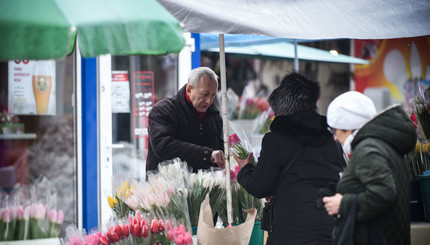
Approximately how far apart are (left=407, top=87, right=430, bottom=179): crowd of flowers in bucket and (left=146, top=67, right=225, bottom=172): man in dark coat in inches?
59.8

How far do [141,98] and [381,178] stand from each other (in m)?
4.05

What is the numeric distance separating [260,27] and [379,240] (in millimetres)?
1301

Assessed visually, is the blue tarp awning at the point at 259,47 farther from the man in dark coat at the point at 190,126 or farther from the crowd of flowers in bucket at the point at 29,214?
the crowd of flowers in bucket at the point at 29,214

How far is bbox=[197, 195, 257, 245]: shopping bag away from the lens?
3412 mm

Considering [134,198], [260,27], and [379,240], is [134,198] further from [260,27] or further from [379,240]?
[379,240]

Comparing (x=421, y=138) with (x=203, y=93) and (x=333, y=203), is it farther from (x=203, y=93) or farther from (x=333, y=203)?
(x=333, y=203)

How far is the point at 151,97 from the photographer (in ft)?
21.4

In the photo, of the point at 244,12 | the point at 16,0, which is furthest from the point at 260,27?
the point at 16,0

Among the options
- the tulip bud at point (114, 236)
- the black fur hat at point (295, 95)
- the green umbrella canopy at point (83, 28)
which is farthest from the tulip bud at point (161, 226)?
the green umbrella canopy at point (83, 28)

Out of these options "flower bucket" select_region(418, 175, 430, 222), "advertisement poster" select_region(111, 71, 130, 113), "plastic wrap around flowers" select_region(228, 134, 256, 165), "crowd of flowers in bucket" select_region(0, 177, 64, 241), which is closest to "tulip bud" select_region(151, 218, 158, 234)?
"crowd of flowers in bucket" select_region(0, 177, 64, 241)

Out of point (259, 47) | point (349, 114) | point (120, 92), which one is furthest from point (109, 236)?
point (259, 47)

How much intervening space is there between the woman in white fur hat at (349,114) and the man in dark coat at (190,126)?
1.35 m

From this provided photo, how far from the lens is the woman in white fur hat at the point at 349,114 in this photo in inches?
117

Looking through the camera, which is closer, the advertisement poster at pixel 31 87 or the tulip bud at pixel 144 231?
the tulip bud at pixel 144 231
